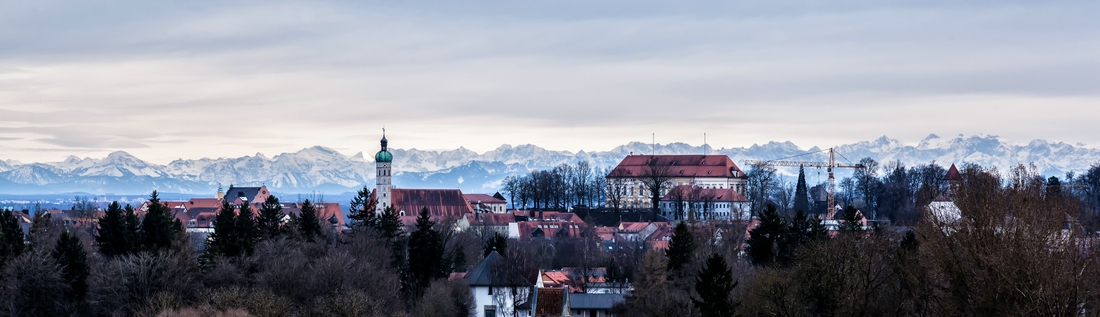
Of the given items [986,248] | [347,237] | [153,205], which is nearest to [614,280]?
[347,237]

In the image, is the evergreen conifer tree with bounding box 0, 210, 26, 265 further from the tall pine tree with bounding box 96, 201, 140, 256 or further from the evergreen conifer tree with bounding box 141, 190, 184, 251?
the evergreen conifer tree with bounding box 141, 190, 184, 251

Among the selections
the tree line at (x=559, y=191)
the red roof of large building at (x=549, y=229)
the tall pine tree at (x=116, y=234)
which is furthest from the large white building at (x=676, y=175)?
the tall pine tree at (x=116, y=234)

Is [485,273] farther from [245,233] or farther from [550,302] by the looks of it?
[245,233]

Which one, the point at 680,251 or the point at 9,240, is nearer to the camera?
the point at 9,240

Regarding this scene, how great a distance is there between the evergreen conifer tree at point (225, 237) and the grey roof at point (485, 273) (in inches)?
497

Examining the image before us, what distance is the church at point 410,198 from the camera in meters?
154

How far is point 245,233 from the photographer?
7262 cm

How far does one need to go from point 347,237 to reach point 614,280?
1649cm

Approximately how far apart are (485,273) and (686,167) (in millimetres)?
112603

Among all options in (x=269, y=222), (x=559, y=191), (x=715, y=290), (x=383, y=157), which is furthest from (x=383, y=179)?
(x=715, y=290)

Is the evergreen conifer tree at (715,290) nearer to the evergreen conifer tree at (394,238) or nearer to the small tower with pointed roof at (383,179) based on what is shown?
the evergreen conifer tree at (394,238)

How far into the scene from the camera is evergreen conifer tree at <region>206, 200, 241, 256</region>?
6725 cm

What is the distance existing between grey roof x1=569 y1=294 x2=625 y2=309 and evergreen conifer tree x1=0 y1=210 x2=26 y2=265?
28246 millimetres

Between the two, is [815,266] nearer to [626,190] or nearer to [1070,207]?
[1070,207]
